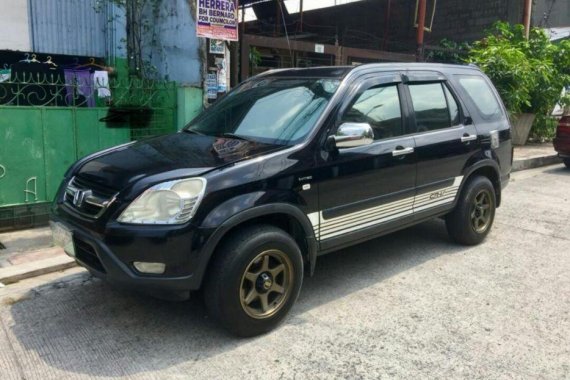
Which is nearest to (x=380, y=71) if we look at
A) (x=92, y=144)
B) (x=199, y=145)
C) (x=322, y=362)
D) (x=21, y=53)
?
(x=199, y=145)

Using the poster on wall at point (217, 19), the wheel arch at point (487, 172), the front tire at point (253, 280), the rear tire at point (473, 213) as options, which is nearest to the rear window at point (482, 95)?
the wheel arch at point (487, 172)

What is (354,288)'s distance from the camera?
4332 millimetres

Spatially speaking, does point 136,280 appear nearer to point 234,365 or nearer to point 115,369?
point 115,369

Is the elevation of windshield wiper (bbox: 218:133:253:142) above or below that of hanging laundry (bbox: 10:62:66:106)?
below

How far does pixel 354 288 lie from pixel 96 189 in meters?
2.19

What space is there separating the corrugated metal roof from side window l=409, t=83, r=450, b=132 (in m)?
5.20

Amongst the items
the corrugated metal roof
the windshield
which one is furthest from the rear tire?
the corrugated metal roof

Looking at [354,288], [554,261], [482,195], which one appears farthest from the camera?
[482,195]

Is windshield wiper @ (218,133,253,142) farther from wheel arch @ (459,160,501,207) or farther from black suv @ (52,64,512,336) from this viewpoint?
wheel arch @ (459,160,501,207)

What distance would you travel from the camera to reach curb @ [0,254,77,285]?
14.7 feet

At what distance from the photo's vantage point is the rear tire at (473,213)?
204 inches

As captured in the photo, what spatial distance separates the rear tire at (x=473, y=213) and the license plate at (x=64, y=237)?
11.6 ft

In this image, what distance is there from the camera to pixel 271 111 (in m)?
4.16

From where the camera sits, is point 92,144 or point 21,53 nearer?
point 92,144
